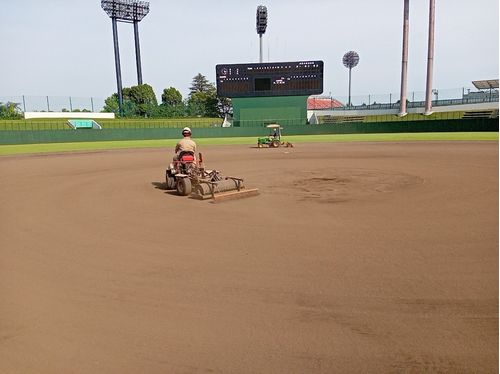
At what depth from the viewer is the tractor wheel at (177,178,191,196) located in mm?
10035

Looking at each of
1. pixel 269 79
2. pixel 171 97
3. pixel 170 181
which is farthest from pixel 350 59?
pixel 170 181

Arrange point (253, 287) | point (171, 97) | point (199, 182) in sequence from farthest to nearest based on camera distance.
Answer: point (171, 97)
point (199, 182)
point (253, 287)

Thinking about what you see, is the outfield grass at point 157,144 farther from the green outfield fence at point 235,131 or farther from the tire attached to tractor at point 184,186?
the tire attached to tractor at point 184,186

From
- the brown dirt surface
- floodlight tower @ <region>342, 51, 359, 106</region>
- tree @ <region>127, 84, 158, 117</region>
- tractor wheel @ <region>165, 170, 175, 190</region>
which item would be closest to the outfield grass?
tractor wheel @ <region>165, 170, 175, 190</region>

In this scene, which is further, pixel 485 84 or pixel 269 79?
pixel 485 84

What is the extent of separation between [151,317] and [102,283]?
1143mm

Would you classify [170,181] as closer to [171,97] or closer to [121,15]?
[121,15]

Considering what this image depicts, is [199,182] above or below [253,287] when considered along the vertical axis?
above

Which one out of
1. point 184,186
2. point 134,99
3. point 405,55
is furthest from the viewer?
point 134,99

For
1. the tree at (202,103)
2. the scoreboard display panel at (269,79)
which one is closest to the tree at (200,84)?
the tree at (202,103)

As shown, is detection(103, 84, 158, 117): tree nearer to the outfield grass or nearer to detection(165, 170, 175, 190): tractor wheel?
the outfield grass

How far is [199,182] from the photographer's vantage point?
9742mm

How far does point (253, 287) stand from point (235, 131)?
44.8 m

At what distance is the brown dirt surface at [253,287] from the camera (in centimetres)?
309
